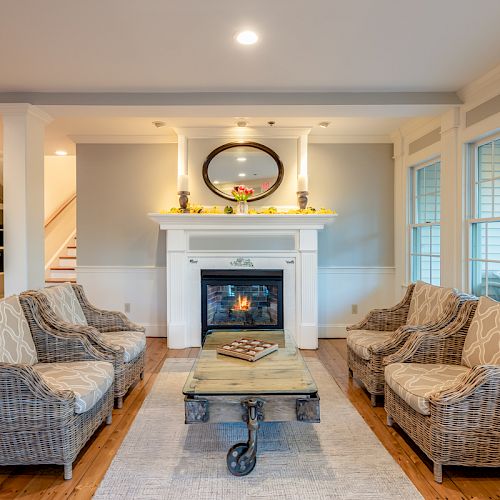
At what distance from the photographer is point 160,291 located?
5.29m

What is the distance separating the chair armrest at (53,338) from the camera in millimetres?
2727

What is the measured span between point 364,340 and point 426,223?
1993 mm

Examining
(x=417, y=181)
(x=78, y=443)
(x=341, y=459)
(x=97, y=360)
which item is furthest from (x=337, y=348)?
(x=78, y=443)

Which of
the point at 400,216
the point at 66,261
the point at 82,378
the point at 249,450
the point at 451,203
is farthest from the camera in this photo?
the point at 66,261

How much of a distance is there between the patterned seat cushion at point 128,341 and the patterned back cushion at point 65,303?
265mm

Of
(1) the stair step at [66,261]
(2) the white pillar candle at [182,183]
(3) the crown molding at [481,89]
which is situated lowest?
(1) the stair step at [66,261]

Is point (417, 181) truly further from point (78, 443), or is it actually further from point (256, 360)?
point (78, 443)

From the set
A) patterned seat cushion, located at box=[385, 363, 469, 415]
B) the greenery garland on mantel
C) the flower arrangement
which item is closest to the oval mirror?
the flower arrangement

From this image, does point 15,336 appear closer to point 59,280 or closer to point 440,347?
point 440,347

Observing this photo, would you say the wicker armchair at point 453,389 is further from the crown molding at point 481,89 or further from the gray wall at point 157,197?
the gray wall at point 157,197

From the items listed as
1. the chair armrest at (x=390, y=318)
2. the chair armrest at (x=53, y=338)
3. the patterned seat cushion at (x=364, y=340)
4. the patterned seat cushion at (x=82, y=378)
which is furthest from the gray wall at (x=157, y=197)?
the patterned seat cushion at (x=82, y=378)

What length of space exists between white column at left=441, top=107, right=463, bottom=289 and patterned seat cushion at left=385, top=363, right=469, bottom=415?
57.7 inches

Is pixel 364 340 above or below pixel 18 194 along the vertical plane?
below

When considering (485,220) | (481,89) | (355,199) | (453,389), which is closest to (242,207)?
(355,199)
